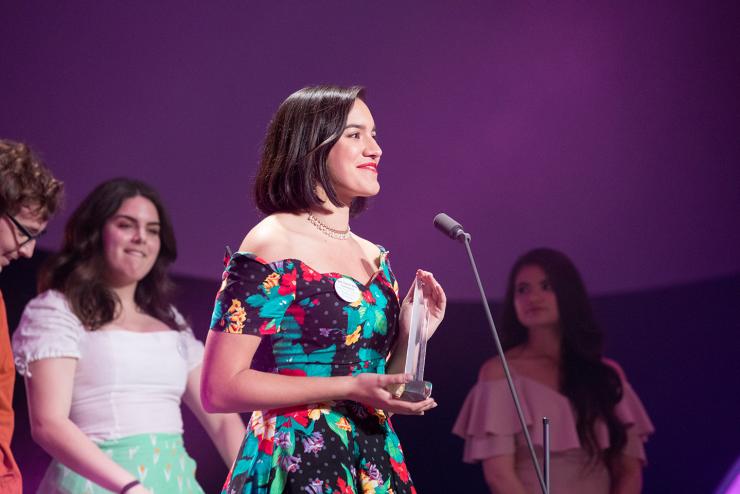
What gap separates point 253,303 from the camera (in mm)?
1681

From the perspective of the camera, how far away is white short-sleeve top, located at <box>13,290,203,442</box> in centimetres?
277

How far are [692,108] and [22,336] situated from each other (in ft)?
8.75

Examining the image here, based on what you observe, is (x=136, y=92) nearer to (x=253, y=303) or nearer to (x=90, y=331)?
(x=90, y=331)

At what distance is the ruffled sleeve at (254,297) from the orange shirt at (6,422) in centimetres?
69

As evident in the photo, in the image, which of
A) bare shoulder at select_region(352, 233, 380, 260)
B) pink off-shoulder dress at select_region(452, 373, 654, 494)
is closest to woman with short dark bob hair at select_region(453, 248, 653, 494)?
pink off-shoulder dress at select_region(452, 373, 654, 494)

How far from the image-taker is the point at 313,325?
172 cm

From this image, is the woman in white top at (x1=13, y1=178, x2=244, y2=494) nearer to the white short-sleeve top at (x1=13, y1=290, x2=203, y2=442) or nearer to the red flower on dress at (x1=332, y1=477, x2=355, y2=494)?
the white short-sleeve top at (x1=13, y1=290, x2=203, y2=442)

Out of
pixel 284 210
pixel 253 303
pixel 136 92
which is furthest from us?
pixel 136 92

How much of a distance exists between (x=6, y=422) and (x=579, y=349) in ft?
7.14

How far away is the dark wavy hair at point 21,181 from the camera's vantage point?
2248 millimetres

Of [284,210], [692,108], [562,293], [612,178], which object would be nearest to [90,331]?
[284,210]

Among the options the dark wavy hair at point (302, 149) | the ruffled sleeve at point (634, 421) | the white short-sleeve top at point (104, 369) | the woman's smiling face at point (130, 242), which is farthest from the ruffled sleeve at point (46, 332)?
the ruffled sleeve at point (634, 421)

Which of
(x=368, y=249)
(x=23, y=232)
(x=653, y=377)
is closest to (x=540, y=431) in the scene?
(x=653, y=377)

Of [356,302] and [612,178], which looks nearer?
[356,302]
